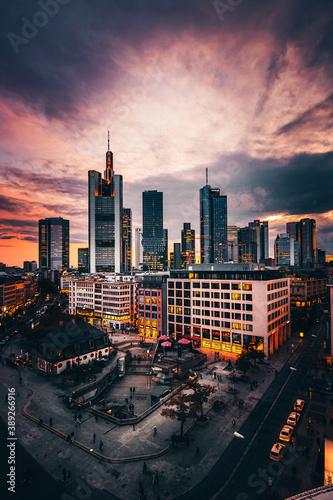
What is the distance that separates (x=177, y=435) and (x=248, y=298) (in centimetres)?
4391

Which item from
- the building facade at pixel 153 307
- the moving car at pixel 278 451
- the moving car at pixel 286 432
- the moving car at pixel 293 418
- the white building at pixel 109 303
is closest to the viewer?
the moving car at pixel 278 451

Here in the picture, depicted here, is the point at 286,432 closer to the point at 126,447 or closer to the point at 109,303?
the point at 126,447

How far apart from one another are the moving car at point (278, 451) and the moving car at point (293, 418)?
19.2ft

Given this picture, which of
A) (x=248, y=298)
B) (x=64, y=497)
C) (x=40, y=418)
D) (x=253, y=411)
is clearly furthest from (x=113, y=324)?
(x=64, y=497)

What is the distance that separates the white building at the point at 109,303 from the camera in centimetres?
10944

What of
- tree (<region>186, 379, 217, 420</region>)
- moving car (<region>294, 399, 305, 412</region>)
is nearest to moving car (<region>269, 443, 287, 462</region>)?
tree (<region>186, 379, 217, 420</region>)

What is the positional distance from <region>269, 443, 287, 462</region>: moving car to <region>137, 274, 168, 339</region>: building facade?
2350 inches

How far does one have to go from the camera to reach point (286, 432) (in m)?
35.4

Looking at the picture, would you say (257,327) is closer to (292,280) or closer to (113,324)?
(113,324)

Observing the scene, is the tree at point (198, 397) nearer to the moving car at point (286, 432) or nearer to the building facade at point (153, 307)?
the moving car at point (286, 432)

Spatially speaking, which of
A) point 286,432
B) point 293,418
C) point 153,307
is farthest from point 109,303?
point 286,432

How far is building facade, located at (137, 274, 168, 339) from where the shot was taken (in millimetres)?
91312

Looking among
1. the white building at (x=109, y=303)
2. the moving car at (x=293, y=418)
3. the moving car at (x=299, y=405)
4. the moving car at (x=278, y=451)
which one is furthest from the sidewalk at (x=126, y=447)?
the white building at (x=109, y=303)

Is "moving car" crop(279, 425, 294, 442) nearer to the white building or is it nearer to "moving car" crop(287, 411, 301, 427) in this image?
"moving car" crop(287, 411, 301, 427)
